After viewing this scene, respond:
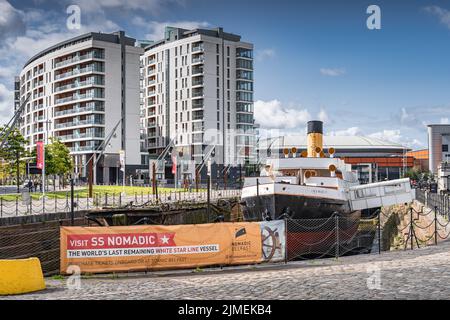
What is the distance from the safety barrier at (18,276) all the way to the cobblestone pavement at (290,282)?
421 mm

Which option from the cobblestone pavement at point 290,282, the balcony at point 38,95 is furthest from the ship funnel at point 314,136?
the balcony at point 38,95

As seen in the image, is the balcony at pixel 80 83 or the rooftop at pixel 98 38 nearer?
the balcony at pixel 80 83

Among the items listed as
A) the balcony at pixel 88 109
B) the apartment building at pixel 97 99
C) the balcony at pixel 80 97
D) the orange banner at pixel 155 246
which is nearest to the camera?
the orange banner at pixel 155 246

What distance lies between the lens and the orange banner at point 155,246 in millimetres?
19297

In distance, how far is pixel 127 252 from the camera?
19.5 meters

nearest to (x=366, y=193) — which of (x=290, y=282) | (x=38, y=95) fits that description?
(x=290, y=282)

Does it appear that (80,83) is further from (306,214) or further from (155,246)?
(155,246)

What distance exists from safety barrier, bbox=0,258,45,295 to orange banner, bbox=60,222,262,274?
3.97m

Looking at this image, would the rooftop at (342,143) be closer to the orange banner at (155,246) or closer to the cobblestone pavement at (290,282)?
the orange banner at (155,246)

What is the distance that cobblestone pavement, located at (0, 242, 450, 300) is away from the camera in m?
13.7

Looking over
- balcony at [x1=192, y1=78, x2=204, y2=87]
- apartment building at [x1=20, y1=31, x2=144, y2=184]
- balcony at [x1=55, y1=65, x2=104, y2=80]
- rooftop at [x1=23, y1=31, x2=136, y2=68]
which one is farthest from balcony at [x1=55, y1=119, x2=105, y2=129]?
balcony at [x1=192, y1=78, x2=204, y2=87]
